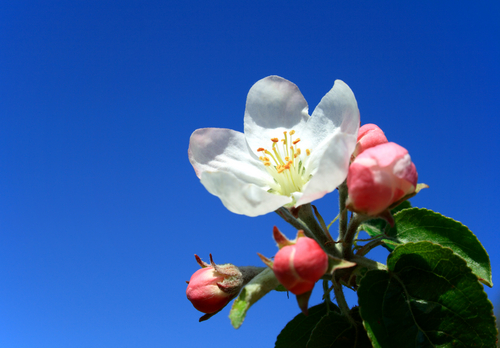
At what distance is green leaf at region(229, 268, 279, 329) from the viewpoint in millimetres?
1453

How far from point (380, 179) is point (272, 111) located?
3.21 ft

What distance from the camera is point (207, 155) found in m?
2.16

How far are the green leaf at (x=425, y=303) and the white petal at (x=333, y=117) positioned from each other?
1.90ft

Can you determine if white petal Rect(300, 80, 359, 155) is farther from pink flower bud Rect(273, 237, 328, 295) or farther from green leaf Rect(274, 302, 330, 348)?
green leaf Rect(274, 302, 330, 348)

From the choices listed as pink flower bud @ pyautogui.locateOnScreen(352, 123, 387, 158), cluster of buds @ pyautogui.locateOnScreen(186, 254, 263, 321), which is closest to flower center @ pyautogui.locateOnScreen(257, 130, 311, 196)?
pink flower bud @ pyautogui.locateOnScreen(352, 123, 387, 158)

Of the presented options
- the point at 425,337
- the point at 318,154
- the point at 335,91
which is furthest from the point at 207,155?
the point at 425,337

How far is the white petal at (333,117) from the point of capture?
1.85 meters

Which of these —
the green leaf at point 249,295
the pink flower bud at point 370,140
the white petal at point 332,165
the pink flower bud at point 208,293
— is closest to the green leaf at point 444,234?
the pink flower bud at point 370,140

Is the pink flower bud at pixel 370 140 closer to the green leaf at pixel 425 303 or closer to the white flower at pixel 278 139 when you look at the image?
the white flower at pixel 278 139

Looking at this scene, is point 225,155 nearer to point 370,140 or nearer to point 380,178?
point 370,140

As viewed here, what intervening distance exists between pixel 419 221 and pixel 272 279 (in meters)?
0.82

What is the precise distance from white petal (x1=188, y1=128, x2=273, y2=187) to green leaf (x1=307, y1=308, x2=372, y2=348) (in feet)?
2.42

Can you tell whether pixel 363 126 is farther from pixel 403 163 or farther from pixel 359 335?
pixel 359 335

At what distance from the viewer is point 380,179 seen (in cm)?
147
